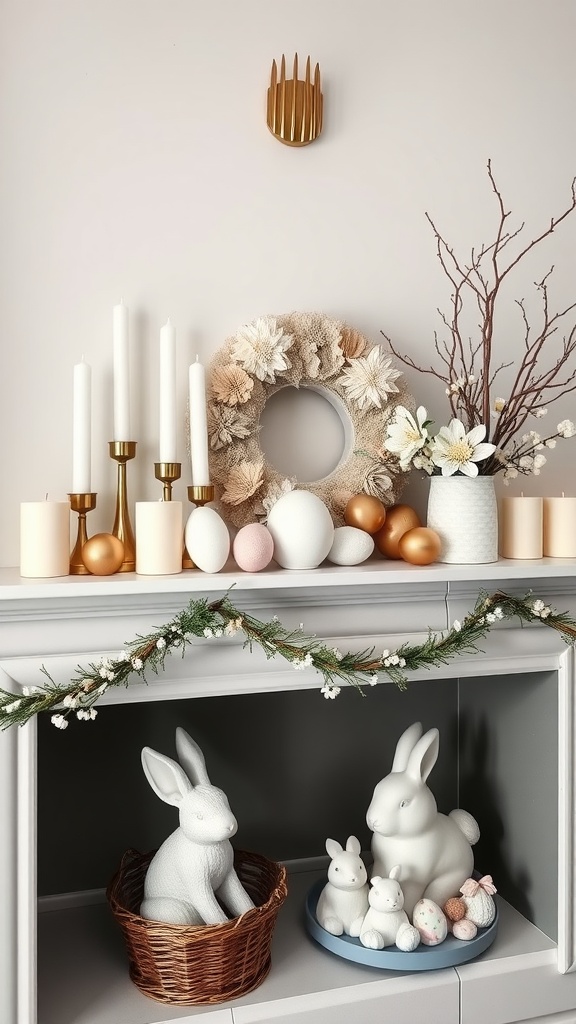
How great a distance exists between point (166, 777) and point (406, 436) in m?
0.66

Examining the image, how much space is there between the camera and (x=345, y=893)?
4.48 feet

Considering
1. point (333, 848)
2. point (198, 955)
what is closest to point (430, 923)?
point (333, 848)

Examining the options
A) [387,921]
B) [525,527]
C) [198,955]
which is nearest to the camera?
[198,955]

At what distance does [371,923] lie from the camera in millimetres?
1328

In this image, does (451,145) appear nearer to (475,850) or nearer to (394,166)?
(394,166)

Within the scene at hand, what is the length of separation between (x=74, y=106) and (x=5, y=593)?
0.83 meters

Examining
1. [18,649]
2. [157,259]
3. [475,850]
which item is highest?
[157,259]

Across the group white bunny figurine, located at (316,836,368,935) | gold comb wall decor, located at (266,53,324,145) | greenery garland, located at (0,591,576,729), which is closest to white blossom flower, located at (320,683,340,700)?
greenery garland, located at (0,591,576,729)

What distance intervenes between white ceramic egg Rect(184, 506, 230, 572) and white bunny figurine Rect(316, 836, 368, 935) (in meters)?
0.49

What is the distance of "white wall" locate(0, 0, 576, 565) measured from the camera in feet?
4.53

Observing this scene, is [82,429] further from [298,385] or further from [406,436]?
[406,436]

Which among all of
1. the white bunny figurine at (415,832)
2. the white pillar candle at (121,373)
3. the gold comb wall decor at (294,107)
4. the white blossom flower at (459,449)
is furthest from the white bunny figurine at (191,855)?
the gold comb wall decor at (294,107)

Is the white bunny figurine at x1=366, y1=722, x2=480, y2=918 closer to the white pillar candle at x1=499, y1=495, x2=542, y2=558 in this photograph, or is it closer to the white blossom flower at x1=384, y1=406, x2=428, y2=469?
the white pillar candle at x1=499, y1=495, x2=542, y2=558

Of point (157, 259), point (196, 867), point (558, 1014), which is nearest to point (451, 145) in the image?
point (157, 259)
